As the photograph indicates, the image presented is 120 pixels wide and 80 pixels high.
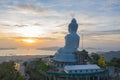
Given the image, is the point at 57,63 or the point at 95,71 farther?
the point at 57,63

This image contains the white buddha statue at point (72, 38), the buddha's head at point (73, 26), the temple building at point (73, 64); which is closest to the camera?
the temple building at point (73, 64)

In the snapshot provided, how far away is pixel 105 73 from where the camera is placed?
3422 centimetres

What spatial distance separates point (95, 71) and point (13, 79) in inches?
477

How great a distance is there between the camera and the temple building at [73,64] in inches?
1300

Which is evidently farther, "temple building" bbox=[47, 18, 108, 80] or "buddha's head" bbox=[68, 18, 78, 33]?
"buddha's head" bbox=[68, 18, 78, 33]

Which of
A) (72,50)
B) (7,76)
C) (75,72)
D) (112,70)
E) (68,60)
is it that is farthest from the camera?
(72,50)

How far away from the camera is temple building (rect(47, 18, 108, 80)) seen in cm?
3303

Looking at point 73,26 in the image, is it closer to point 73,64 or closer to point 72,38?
point 72,38

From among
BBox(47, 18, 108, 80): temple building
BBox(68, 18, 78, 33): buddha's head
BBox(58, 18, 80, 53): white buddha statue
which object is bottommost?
BBox(47, 18, 108, 80): temple building

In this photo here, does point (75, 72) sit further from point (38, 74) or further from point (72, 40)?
point (72, 40)

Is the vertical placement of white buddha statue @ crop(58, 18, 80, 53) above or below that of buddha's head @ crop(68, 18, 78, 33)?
below

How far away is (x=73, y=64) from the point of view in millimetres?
40188

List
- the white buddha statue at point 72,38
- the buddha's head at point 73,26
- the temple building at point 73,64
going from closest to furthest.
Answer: the temple building at point 73,64 < the white buddha statue at point 72,38 < the buddha's head at point 73,26

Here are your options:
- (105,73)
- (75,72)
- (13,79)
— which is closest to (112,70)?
(105,73)
